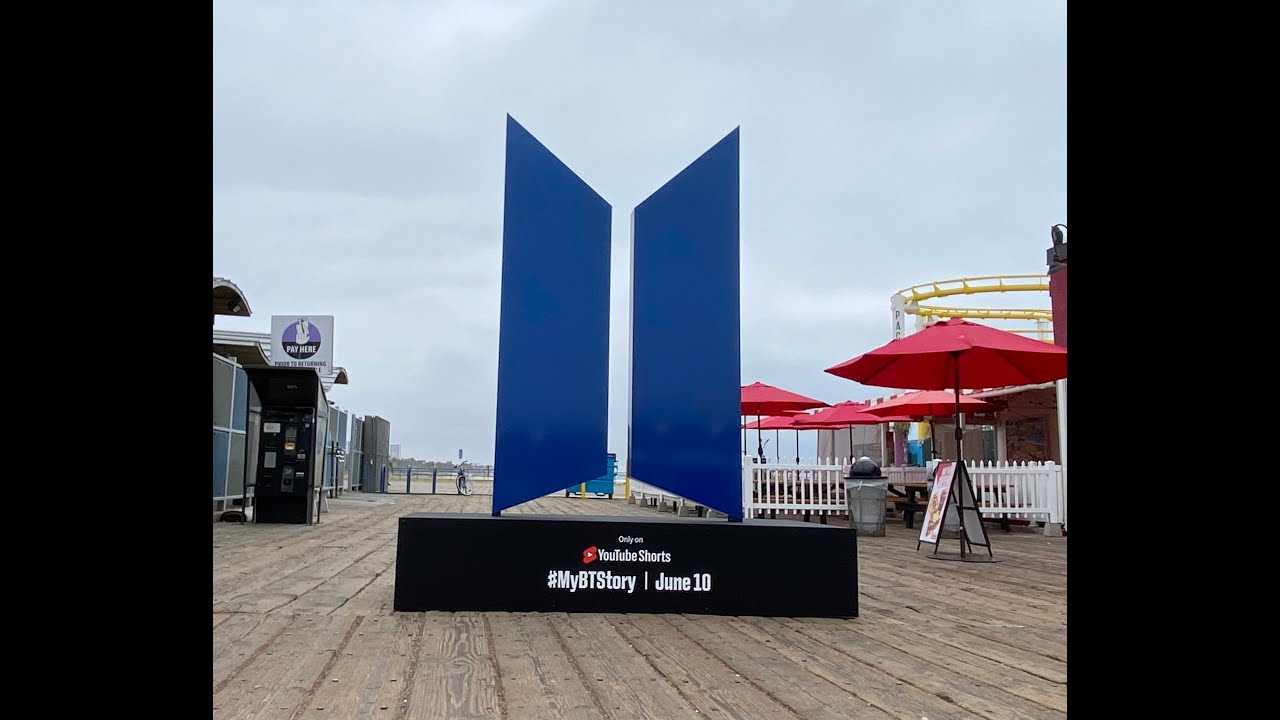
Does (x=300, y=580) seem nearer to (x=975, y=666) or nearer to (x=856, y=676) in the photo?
(x=856, y=676)

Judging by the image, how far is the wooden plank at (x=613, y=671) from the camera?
2.84 metres

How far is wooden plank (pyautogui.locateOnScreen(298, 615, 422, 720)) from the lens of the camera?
276cm

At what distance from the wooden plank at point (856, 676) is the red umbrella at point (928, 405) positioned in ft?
36.9

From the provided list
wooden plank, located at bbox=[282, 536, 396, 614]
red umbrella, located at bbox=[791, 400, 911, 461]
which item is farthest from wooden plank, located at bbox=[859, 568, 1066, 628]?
red umbrella, located at bbox=[791, 400, 911, 461]

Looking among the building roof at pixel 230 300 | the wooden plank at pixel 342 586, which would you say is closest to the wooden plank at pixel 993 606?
the wooden plank at pixel 342 586

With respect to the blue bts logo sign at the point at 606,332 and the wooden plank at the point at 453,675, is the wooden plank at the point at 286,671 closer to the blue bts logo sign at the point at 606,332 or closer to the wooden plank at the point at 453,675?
the wooden plank at the point at 453,675

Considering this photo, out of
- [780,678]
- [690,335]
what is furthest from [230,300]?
[780,678]

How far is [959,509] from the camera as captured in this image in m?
8.88

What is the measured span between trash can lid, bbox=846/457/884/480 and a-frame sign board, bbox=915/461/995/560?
2.08 m

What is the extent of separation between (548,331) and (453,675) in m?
2.21
